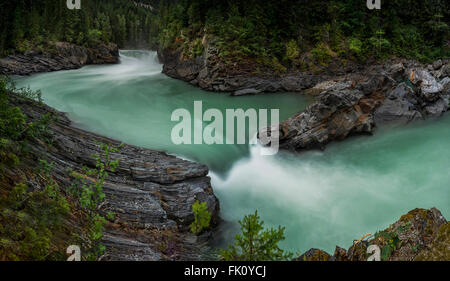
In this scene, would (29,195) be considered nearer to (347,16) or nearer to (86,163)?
(86,163)

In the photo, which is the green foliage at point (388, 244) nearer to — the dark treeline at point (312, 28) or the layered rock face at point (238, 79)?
the layered rock face at point (238, 79)

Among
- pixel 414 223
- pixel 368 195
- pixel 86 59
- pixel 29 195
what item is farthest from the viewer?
pixel 86 59

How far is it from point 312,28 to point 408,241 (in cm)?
2283

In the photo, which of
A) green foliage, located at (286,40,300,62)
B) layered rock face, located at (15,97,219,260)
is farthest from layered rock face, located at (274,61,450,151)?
green foliage, located at (286,40,300,62)

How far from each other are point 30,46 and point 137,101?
2106 cm

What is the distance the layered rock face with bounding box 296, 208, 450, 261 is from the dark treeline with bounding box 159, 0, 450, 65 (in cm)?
1767

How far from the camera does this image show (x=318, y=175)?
30.1 feet

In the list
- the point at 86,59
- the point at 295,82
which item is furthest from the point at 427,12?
the point at 86,59

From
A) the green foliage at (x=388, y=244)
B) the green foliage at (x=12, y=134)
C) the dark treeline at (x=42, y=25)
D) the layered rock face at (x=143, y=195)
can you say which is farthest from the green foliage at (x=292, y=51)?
the dark treeline at (x=42, y=25)

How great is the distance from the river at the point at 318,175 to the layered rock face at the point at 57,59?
1528cm

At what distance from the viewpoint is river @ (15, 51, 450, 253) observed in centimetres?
709

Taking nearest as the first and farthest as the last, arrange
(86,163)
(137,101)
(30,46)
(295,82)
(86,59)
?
1. (86,163)
2. (137,101)
3. (295,82)
4. (30,46)
5. (86,59)

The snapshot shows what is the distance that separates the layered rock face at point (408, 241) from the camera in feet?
10.6

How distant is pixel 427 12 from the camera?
82.6 feet
